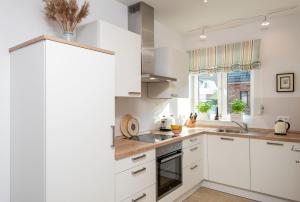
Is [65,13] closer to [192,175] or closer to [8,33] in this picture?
[8,33]

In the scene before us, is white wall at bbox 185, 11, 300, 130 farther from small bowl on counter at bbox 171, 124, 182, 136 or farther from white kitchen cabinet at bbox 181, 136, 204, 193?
small bowl on counter at bbox 171, 124, 182, 136

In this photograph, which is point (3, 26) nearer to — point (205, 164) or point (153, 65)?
point (153, 65)

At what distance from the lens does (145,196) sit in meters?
2.07

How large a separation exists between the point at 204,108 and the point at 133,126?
5.31ft

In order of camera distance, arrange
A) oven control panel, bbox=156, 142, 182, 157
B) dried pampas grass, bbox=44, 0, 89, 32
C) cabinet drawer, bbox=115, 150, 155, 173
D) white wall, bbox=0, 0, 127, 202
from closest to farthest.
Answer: white wall, bbox=0, 0, 127, 202, dried pampas grass, bbox=44, 0, 89, 32, cabinet drawer, bbox=115, 150, 155, 173, oven control panel, bbox=156, 142, 182, 157

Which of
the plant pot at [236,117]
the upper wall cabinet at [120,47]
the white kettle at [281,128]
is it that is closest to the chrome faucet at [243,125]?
the plant pot at [236,117]

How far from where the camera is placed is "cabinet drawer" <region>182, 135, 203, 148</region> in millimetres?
2736

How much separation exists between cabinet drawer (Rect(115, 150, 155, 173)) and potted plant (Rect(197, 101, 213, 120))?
1.91 metres

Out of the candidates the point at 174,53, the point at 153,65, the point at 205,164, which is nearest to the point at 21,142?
the point at 153,65

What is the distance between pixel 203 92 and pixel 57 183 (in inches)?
125

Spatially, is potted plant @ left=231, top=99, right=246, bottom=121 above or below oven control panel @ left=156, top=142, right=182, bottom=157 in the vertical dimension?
above

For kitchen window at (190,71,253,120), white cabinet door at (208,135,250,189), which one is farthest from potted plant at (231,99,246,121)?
white cabinet door at (208,135,250,189)

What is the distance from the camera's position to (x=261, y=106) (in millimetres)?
3217

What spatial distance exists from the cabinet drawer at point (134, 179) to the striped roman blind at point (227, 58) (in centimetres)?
211
